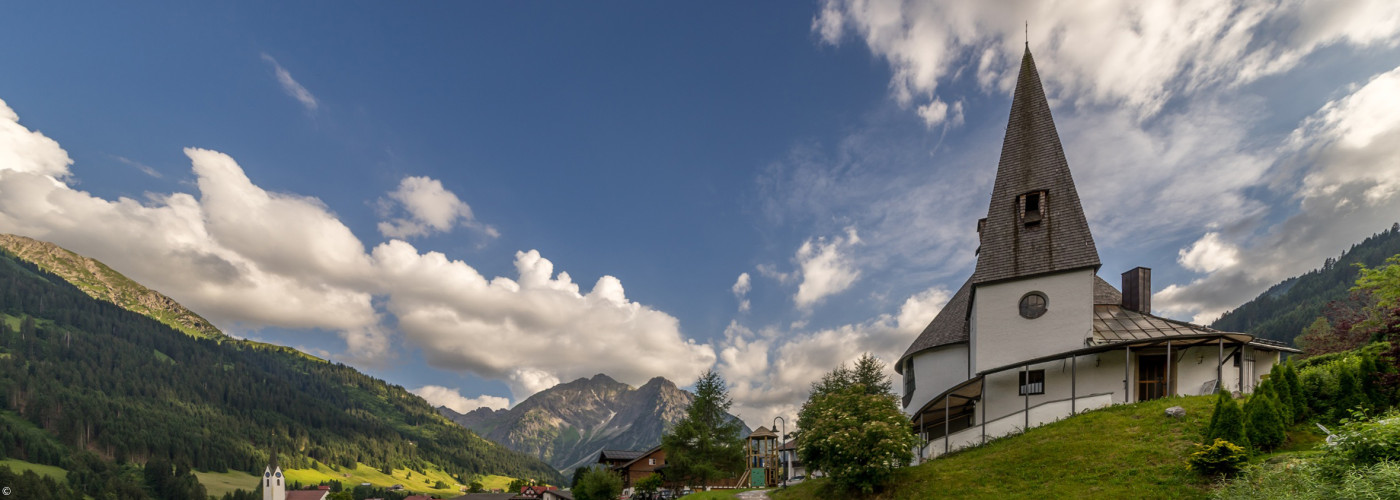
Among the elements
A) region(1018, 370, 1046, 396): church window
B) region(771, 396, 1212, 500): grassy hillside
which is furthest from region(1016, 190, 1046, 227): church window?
region(771, 396, 1212, 500): grassy hillside

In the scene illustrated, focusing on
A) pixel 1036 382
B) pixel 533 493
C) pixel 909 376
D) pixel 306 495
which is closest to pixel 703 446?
pixel 909 376

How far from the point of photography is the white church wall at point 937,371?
3588 centimetres

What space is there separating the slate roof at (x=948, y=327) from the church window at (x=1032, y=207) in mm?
4653

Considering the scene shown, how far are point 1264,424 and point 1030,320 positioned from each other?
1211cm

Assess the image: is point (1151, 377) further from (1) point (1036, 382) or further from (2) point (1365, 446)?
(2) point (1365, 446)

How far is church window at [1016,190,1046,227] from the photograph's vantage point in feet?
106

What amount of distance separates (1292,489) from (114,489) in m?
196

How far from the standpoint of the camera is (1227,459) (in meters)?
18.0

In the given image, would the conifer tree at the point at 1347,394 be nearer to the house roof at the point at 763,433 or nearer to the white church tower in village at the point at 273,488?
the house roof at the point at 763,433

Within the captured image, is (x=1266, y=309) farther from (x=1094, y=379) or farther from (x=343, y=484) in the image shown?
(x=343, y=484)

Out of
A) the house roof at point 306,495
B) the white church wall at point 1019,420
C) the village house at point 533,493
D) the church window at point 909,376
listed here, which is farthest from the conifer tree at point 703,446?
the house roof at point 306,495

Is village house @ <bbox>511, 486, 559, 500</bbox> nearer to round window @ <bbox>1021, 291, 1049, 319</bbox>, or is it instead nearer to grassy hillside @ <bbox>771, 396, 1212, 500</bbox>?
grassy hillside @ <bbox>771, 396, 1212, 500</bbox>

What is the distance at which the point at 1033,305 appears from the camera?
101 feet

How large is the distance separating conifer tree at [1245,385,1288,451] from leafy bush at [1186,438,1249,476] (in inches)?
42.8
